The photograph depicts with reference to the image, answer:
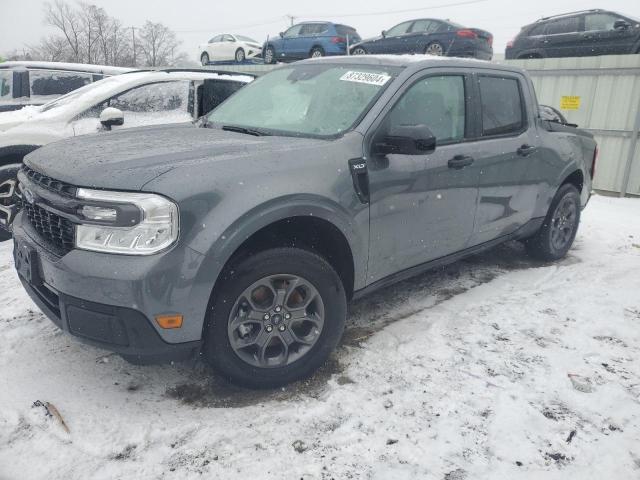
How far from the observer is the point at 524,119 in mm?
4219

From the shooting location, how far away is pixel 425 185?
3191mm

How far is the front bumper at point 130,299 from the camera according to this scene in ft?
6.97

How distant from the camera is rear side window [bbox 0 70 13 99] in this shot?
706 centimetres

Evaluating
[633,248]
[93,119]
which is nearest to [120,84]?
[93,119]

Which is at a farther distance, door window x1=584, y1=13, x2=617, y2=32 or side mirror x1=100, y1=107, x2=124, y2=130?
door window x1=584, y1=13, x2=617, y2=32

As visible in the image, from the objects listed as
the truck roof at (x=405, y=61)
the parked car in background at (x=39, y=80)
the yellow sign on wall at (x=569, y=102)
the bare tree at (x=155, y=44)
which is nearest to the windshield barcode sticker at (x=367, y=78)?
the truck roof at (x=405, y=61)

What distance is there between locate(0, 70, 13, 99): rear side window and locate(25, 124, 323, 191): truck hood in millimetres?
5093

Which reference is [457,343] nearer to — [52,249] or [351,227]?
[351,227]

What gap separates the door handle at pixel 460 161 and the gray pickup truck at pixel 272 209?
0.4 inches

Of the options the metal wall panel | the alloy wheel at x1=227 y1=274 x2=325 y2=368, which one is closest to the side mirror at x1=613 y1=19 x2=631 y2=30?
the metal wall panel

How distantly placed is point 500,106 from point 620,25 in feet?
31.1

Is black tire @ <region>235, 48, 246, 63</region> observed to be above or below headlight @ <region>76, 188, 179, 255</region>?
above

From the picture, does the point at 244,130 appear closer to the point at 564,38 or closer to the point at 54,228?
the point at 54,228

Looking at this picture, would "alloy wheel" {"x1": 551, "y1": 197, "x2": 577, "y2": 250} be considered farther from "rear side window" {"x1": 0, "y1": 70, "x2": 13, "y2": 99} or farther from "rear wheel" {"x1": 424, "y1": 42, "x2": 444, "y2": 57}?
"rear wheel" {"x1": 424, "y1": 42, "x2": 444, "y2": 57}
